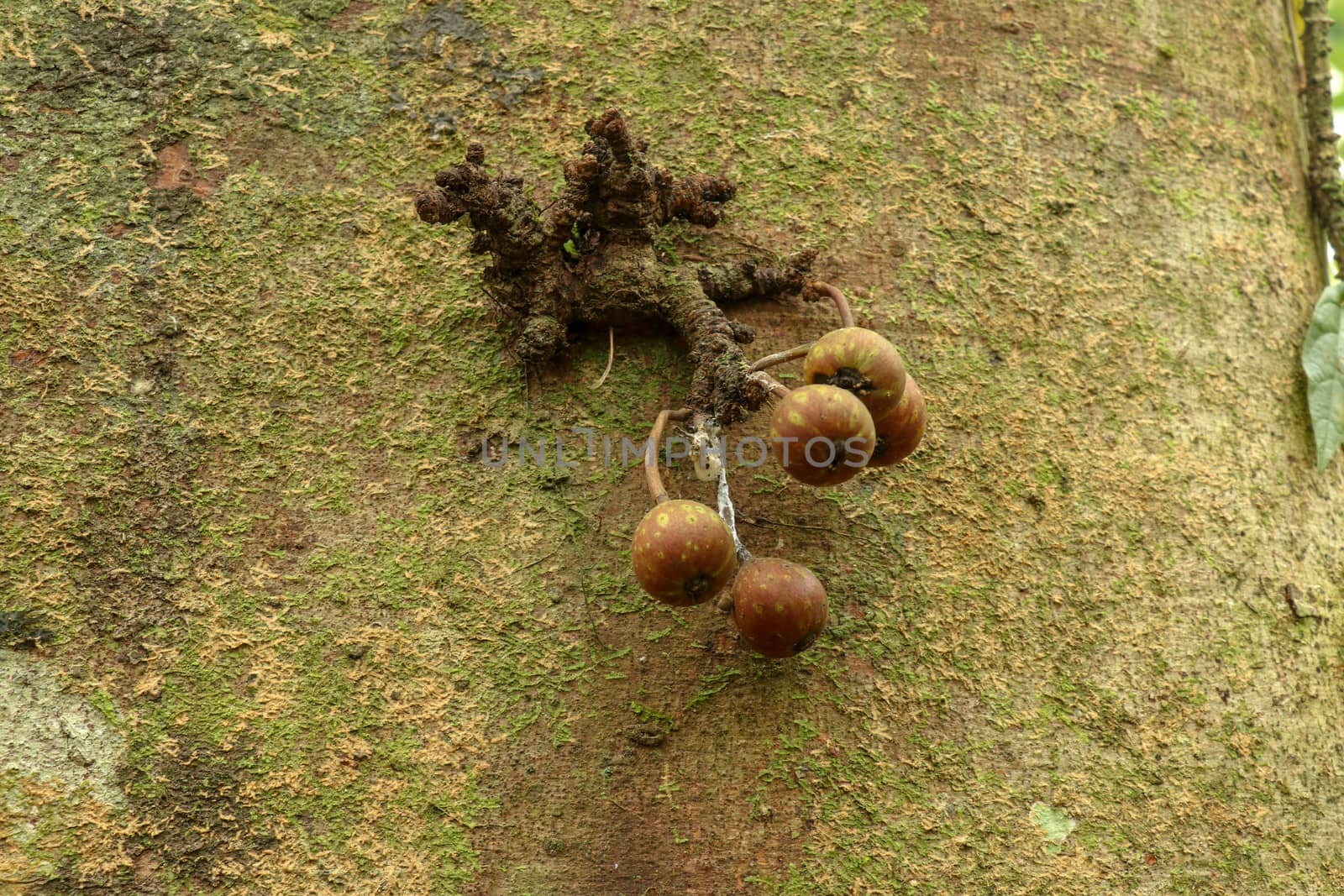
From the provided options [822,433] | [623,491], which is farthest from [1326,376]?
[623,491]

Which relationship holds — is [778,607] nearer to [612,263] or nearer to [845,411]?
[845,411]

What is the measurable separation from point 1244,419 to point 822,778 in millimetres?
1154

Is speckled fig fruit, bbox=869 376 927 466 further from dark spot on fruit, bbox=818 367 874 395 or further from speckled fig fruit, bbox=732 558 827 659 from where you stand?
speckled fig fruit, bbox=732 558 827 659

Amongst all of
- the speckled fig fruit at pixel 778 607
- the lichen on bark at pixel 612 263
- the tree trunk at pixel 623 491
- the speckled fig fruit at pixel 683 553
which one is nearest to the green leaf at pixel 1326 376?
the tree trunk at pixel 623 491

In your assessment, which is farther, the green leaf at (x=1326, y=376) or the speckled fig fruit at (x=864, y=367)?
the green leaf at (x=1326, y=376)

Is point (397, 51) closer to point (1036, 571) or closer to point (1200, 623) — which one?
point (1036, 571)

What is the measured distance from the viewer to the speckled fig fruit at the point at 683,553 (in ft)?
4.91

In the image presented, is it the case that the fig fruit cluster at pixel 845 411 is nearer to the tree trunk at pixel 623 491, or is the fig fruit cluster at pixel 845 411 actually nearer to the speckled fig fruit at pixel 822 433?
the speckled fig fruit at pixel 822 433

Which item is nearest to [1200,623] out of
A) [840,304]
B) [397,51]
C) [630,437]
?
[840,304]

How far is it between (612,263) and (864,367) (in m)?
0.51

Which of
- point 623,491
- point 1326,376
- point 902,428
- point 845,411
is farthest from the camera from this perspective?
point 1326,376

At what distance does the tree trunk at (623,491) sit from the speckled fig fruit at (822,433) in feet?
0.84

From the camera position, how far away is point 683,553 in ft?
4.90

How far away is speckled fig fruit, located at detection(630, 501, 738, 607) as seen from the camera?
150cm
